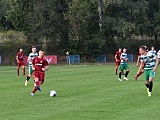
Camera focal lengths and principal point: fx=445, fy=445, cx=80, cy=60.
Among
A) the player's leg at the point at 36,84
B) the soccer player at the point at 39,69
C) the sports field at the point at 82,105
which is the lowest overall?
the sports field at the point at 82,105

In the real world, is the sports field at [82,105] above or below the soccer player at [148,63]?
below

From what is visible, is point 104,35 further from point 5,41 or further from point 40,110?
point 40,110

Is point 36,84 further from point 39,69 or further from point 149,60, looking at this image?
point 149,60

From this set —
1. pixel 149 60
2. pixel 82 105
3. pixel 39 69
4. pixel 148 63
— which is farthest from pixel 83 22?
pixel 82 105

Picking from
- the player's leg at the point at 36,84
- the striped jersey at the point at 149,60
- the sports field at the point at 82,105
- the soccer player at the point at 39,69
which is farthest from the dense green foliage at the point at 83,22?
the striped jersey at the point at 149,60

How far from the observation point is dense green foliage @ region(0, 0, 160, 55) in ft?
210

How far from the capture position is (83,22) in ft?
211

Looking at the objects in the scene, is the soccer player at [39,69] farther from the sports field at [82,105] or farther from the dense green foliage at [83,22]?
the dense green foliage at [83,22]

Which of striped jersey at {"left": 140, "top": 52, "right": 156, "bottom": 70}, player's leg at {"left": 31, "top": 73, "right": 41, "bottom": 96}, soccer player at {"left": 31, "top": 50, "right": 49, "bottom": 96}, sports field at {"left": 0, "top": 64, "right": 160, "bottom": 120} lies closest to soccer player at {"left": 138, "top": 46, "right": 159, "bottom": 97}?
striped jersey at {"left": 140, "top": 52, "right": 156, "bottom": 70}

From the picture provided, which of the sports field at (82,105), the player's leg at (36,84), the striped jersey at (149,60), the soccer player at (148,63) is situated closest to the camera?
the sports field at (82,105)

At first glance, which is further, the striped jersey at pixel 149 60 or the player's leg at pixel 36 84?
the player's leg at pixel 36 84

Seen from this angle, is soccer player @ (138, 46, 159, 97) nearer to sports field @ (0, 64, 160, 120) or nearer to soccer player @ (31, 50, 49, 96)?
sports field @ (0, 64, 160, 120)

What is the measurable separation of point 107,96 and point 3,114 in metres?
5.66

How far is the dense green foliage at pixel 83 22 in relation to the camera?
63906mm
